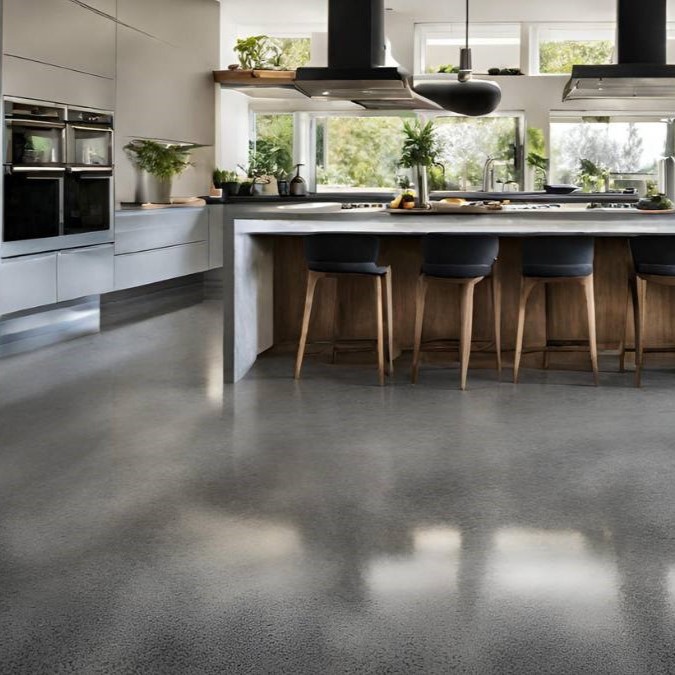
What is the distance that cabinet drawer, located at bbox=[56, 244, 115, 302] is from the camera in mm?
6523

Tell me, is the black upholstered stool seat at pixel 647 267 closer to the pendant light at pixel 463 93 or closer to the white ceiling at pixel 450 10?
the pendant light at pixel 463 93

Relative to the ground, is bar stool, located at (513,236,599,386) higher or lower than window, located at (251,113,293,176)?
lower

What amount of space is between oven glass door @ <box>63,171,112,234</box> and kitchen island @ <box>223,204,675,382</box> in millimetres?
1422

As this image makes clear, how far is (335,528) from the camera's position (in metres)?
2.96

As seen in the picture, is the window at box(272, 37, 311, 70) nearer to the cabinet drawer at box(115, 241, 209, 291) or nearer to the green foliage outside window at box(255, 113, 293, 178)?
the green foliage outside window at box(255, 113, 293, 178)

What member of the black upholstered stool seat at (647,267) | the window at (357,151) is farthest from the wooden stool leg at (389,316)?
the window at (357,151)

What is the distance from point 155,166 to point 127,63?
87cm

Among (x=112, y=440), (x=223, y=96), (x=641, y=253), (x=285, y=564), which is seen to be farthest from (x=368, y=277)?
(x=223, y=96)

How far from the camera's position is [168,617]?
232 centimetres

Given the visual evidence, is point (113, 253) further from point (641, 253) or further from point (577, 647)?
point (577, 647)

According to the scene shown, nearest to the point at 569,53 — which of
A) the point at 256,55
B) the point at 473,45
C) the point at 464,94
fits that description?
the point at 473,45

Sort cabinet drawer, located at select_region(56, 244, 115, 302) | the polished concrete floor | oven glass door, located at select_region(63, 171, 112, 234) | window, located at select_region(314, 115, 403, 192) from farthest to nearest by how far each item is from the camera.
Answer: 1. window, located at select_region(314, 115, 403, 192)
2. oven glass door, located at select_region(63, 171, 112, 234)
3. cabinet drawer, located at select_region(56, 244, 115, 302)
4. the polished concrete floor

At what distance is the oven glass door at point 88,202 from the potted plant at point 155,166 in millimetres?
736

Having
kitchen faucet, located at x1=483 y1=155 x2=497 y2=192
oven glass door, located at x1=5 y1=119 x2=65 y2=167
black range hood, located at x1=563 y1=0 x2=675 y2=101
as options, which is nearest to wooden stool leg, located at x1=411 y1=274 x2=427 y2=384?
black range hood, located at x1=563 y1=0 x2=675 y2=101
